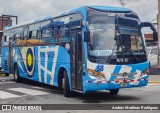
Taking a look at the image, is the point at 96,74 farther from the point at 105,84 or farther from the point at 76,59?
the point at 76,59

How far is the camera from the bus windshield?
41.2ft

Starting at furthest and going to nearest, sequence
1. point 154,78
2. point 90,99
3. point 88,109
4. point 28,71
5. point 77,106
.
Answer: point 154,78 < point 28,71 < point 90,99 < point 77,106 < point 88,109

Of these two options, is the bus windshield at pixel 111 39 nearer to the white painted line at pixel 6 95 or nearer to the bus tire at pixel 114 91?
the bus tire at pixel 114 91

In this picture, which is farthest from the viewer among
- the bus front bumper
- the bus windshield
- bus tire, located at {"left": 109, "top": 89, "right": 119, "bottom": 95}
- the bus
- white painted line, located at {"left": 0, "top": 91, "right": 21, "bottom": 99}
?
bus tire, located at {"left": 109, "top": 89, "right": 119, "bottom": 95}

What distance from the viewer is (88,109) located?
1111 cm

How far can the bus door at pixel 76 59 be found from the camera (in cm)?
1309

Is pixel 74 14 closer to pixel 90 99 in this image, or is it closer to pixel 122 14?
pixel 122 14

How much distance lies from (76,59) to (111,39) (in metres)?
1.50

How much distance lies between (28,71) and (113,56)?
767 cm

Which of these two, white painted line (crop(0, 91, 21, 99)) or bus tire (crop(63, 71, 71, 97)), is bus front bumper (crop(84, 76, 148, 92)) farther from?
white painted line (crop(0, 91, 21, 99))

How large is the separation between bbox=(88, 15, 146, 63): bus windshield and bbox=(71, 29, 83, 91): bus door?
65 cm

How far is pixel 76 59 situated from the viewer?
13375 millimetres

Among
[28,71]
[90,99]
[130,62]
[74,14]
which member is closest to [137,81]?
[130,62]

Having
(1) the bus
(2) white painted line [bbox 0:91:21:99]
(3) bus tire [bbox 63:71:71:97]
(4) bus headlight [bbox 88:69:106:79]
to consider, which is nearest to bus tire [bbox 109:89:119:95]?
(1) the bus
